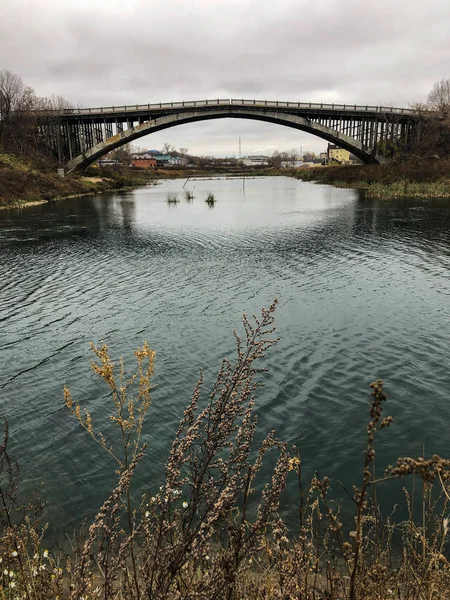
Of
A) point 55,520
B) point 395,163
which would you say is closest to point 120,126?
point 395,163

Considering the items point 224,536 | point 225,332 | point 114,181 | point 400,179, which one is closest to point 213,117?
point 114,181

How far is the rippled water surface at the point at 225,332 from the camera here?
812 centimetres

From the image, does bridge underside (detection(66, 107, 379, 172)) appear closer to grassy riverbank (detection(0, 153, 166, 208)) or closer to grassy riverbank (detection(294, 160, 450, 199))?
grassy riverbank (detection(294, 160, 450, 199))

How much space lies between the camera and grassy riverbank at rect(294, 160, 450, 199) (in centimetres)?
5488

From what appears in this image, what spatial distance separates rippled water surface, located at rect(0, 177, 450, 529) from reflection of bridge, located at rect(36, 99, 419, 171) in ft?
164

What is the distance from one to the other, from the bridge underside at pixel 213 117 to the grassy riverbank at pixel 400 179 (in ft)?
15.1

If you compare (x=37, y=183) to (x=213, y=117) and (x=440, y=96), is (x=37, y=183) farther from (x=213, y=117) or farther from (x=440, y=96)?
(x=440, y=96)

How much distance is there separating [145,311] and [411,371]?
9416 millimetres

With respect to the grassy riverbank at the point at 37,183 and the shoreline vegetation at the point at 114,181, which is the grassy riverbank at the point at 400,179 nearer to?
the shoreline vegetation at the point at 114,181

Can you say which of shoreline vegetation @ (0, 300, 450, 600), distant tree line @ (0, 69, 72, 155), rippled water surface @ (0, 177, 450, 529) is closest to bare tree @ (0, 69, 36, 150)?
distant tree line @ (0, 69, 72, 155)

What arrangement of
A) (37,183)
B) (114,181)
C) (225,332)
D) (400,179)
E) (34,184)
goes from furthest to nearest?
(114,181) < (400,179) < (37,183) < (34,184) < (225,332)

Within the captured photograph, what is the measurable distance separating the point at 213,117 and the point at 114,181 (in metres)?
26.5

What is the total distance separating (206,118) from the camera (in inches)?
2990

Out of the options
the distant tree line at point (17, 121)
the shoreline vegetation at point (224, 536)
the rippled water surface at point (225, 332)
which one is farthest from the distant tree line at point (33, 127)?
the shoreline vegetation at point (224, 536)
